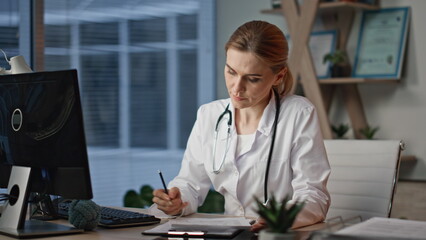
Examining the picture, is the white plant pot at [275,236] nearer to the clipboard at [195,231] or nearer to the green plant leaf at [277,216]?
the green plant leaf at [277,216]

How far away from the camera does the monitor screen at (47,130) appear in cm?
186

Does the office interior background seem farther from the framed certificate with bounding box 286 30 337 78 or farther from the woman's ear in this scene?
the woman's ear

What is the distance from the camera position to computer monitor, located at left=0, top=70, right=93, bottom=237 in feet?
6.11

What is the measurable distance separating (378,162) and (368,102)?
1.89 metres

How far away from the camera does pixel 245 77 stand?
2.24 metres

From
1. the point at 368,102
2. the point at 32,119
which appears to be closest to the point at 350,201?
the point at 32,119

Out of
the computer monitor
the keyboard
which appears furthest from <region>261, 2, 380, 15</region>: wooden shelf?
the computer monitor

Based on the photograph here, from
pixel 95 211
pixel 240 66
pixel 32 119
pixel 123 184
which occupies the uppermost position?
pixel 240 66

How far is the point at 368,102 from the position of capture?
4.21m

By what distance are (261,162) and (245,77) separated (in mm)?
306

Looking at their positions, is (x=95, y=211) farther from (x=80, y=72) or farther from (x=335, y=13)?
(x=335, y=13)

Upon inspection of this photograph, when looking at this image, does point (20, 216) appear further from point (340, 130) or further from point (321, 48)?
point (321, 48)

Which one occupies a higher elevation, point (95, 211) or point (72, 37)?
point (72, 37)

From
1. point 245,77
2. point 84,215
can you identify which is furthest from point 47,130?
point 245,77
